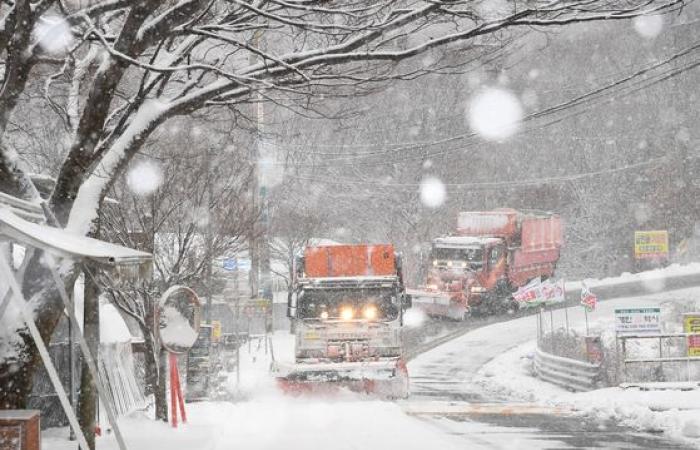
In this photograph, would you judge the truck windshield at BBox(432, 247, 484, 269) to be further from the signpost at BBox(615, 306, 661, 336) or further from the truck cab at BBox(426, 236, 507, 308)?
the signpost at BBox(615, 306, 661, 336)

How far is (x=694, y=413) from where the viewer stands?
14.1m

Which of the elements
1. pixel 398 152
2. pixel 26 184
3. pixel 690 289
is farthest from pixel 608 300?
pixel 26 184

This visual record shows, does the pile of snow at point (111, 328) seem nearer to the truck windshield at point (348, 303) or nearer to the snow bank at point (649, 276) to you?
the truck windshield at point (348, 303)

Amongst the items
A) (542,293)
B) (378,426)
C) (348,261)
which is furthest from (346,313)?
(542,293)

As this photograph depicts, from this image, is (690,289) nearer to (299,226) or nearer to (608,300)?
(608,300)

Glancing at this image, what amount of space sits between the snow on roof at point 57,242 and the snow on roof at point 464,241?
26.7 meters

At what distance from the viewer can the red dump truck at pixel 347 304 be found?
18.6 metres

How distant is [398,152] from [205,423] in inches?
1765

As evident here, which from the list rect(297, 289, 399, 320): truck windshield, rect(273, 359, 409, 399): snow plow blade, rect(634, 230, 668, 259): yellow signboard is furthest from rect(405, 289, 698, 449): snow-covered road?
rect(634, 230, 668, 259): yellow signboard

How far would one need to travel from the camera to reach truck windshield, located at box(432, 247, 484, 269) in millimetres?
33125

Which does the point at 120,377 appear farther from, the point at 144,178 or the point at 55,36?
the point at 55,36

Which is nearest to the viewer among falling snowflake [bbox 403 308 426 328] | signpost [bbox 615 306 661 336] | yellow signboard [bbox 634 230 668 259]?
signpost [bbox 615 306 661 336]

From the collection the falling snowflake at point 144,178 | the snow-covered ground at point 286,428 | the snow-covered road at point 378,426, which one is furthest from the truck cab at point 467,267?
the falling snowflake at point 144,178

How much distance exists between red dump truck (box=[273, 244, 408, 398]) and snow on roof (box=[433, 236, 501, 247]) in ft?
48.7
